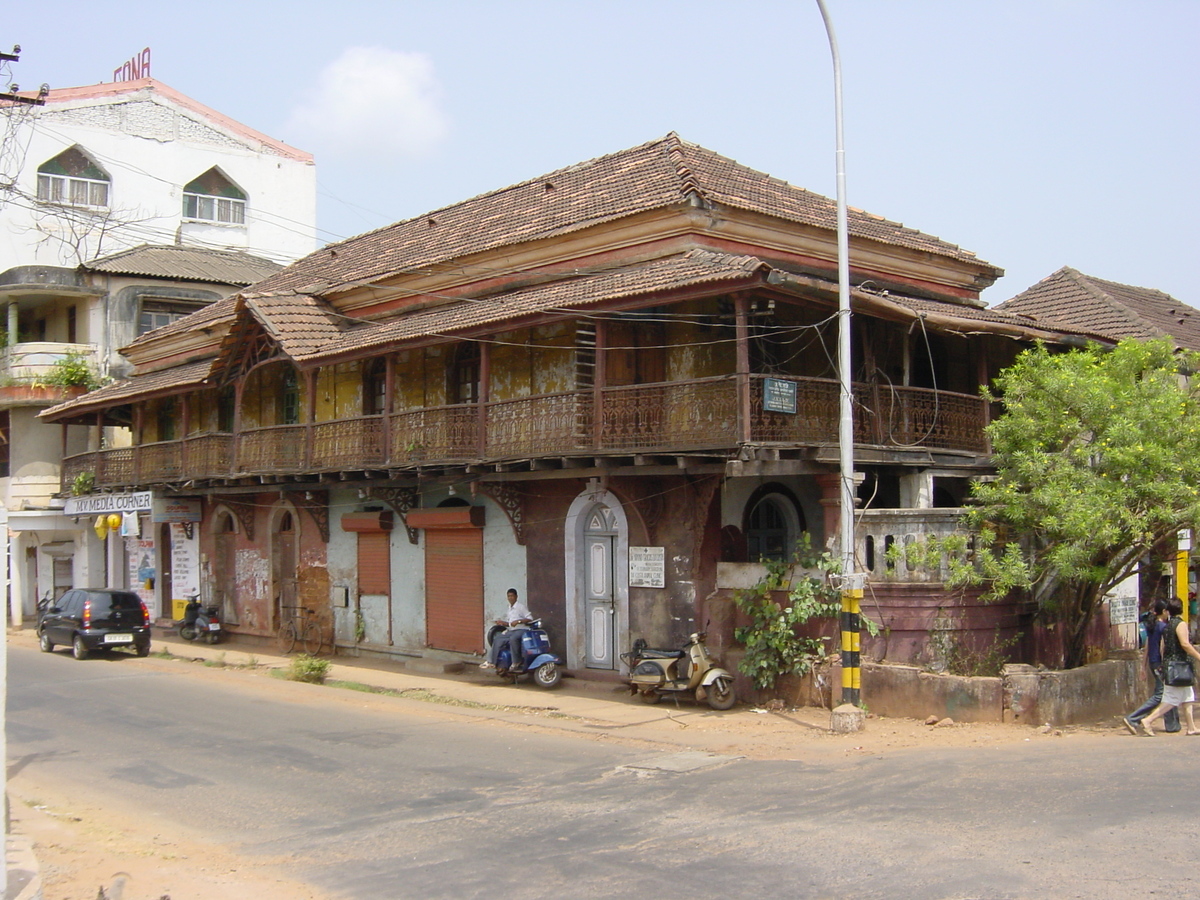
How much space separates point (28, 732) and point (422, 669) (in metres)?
7.11

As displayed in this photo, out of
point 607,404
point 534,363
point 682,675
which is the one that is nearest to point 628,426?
point 607,404

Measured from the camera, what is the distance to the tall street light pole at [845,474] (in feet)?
42.6

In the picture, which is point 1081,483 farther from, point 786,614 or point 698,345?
point 698,345

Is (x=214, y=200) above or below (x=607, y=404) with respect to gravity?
above

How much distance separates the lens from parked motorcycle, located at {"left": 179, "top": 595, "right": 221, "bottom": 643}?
26141 millimetres

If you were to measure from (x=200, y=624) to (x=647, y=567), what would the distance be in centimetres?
1402

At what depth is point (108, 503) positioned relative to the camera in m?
27.8

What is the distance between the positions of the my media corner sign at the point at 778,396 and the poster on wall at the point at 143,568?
2140cm

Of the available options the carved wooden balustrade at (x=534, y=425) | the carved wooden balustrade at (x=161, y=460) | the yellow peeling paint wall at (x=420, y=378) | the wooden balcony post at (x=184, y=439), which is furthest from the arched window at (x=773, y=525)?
the carved wooden balustrade at (x=161, y=460)

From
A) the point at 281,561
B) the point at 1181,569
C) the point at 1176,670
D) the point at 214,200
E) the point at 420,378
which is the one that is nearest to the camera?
the point at 1176,670

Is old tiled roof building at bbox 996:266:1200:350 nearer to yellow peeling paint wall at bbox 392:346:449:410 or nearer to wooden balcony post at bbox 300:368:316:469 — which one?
yellow peeling paint wall at bbox 392:346:449:410

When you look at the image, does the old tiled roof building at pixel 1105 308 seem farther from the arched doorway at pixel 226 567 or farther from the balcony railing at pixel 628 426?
the arched doorway at pixel 226 567

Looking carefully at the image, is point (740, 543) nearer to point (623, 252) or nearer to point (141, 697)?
point (623, 252)

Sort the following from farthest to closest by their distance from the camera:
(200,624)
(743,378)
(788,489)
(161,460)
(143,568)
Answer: (143,568) → (161,460) → (200,624) → (788,489) → (743,378)
